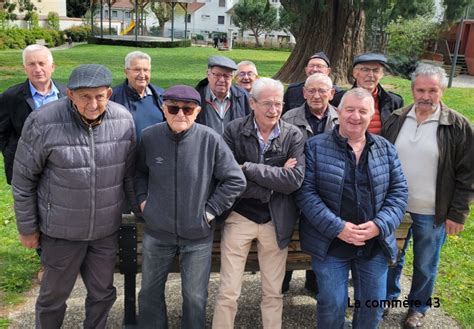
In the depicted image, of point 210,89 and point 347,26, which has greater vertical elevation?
point 347,26

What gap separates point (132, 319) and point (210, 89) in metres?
2.06

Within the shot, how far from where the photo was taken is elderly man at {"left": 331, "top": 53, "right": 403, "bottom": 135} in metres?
3.96

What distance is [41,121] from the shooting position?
9.12ft

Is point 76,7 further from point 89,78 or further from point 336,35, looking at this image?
point 89,78

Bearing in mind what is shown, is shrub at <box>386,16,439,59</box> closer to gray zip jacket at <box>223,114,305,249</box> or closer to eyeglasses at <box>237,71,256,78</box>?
eyeglasses at <box>237,71,256,78</box>

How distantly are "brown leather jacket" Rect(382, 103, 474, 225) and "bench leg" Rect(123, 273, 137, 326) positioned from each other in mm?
2306

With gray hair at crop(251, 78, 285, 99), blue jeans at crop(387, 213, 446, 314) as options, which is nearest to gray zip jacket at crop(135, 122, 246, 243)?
gray hair at crop(251, 78, 285, 99)

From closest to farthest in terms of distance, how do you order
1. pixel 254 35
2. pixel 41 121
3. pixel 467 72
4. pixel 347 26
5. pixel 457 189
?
pixel 41 121
pixel 457 189
pixel 347 26
pixel 467 72
pixel 254 35

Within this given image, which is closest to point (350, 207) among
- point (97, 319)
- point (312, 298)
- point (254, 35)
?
point (312, 298)

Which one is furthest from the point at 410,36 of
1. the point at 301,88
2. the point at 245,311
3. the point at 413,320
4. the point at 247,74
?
the point at 245,311

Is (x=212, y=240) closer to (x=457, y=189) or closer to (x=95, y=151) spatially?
(x=95, y=151)

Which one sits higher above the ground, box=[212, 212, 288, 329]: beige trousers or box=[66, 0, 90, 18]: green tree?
box=[66, 0, 90, 18]: green tree

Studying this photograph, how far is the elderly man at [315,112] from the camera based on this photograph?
362 cm

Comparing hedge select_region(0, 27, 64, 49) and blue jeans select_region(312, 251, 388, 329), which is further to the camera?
hedge select_region(0, 27, 64, 49)
